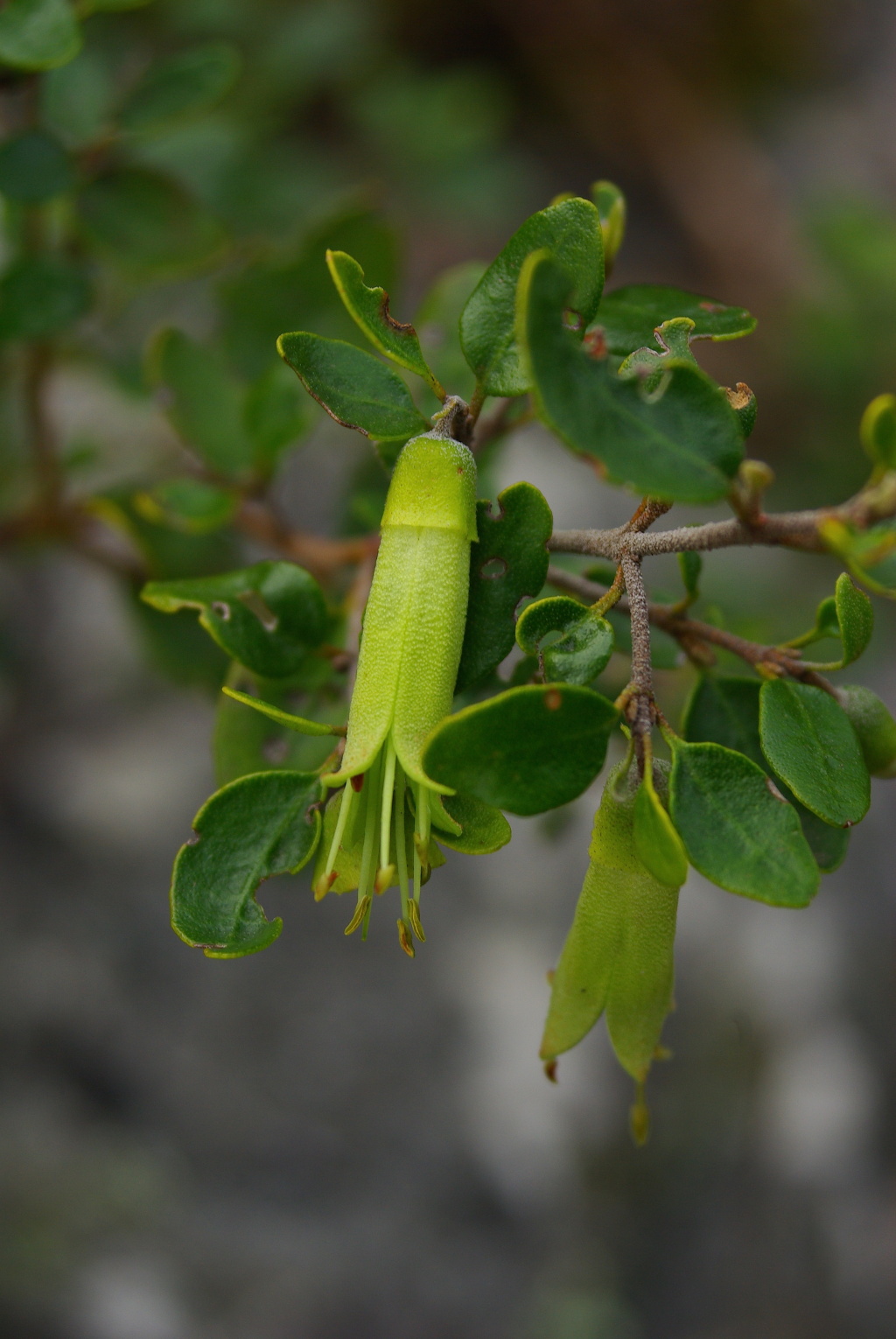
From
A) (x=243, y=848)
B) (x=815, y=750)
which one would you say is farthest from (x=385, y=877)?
(x=815, y=750)

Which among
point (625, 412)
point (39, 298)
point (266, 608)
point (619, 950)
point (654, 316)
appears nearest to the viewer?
point (625, 412)

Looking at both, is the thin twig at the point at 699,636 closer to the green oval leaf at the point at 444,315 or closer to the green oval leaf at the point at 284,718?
the green oval leaf at the point at 284,718

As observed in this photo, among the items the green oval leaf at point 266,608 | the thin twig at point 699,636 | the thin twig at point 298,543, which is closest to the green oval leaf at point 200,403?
the thin twig at point 298,543

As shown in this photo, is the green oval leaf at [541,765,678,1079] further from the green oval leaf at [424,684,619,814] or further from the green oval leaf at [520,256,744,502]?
the green oval leaf at [520,256,744,502]

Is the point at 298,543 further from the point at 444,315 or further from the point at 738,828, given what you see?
the point at 738,828

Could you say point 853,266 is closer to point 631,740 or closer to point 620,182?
point 620,182

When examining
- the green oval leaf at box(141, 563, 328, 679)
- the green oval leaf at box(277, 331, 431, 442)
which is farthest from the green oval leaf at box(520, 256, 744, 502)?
the green oval leaf at box(141, 563, 328, 679)

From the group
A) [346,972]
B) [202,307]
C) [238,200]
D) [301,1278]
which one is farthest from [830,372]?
[301,1278]
